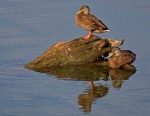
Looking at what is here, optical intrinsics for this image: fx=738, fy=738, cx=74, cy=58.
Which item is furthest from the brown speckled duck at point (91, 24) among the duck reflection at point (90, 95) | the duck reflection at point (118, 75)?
the duck reflection at point (90, 95)

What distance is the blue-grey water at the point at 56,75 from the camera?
12344 mm

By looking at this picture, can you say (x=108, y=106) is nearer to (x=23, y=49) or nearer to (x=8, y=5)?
(x=23, y=49)

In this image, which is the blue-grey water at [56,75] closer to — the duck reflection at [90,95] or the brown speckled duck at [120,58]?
the duck reflection at [90,95]

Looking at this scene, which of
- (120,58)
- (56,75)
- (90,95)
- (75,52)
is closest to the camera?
(90,95)

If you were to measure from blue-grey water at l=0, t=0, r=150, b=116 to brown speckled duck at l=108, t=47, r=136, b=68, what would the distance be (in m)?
0.23

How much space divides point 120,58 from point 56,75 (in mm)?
1372

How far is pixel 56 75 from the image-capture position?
14.5 m

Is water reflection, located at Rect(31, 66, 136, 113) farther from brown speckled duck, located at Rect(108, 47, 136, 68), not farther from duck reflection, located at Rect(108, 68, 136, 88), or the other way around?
brown speckled duck, located at Rect(108, 47, 136, 68)

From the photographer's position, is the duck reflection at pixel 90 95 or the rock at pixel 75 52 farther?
the rock at pixel 75 52

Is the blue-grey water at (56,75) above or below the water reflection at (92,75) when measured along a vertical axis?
above

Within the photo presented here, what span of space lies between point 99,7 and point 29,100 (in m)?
6.26

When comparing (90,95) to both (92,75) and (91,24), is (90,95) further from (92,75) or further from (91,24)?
(91,24)

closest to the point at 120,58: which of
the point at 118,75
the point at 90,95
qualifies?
the point at 118,75

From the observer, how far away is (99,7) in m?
18.5
